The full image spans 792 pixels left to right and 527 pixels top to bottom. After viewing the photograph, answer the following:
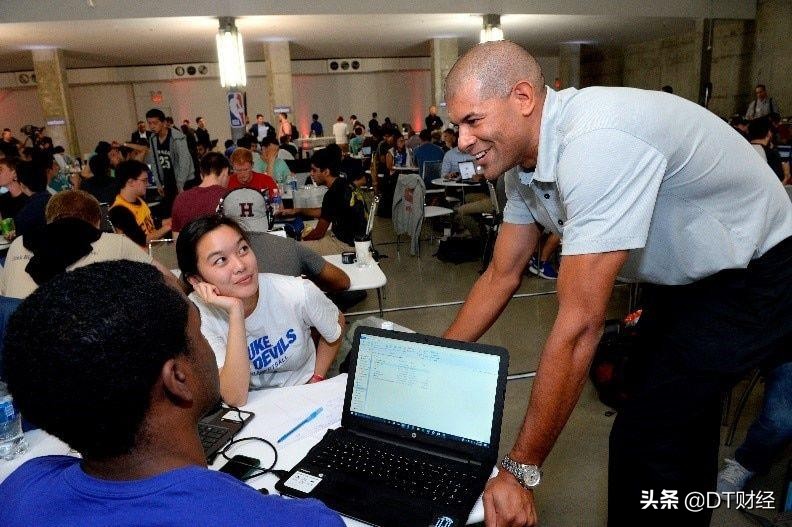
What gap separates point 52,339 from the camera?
0.66 m

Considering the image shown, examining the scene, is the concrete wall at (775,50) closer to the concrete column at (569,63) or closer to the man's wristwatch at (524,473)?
the concrete column at (569,63)

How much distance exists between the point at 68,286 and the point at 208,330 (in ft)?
4.06

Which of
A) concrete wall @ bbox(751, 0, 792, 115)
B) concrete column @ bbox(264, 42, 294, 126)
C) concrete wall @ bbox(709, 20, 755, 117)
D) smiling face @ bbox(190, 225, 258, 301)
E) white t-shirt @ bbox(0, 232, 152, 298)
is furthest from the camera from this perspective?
concrete column @ bbox(264, 42, 294, 126)

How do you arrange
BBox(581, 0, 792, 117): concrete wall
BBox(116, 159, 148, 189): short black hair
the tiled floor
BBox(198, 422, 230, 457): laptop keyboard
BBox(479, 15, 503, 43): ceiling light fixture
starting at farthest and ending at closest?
1. BBox(581, 0, 792, 117): concrete wall
2. BBox(479, 15, 503, 43): ceiling light fixture
3. BBox(116, 159, 148, 189): short black hair
4. the tiled floor
5. BBox(198, 422, 230, 457): laptop keyboard

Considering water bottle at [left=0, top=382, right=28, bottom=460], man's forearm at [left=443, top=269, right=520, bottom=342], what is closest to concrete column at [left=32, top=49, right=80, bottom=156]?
water bottle at [left=0, top=382, right=28, bottom=460]

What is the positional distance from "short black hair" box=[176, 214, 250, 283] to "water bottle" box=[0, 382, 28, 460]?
25.6 inches

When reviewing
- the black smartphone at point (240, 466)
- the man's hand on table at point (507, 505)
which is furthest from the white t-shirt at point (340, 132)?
the man's hand on table at point (507, 505)

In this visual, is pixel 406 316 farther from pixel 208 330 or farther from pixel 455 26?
pixel 455 26

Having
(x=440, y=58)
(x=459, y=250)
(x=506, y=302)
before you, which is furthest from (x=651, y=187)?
(x=440, y=58)

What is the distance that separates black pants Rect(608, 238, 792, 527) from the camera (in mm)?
1471

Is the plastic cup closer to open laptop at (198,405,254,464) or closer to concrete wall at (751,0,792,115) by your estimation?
open laptop at (198,405,254,464)

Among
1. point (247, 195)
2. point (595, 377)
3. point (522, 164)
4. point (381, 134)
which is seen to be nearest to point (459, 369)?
point (522, 164)

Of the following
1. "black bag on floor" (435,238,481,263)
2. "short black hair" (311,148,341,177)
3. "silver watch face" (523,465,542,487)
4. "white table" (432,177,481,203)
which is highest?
"short black hair" (311,148,341,177)

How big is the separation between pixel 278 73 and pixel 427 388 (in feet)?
41.6
